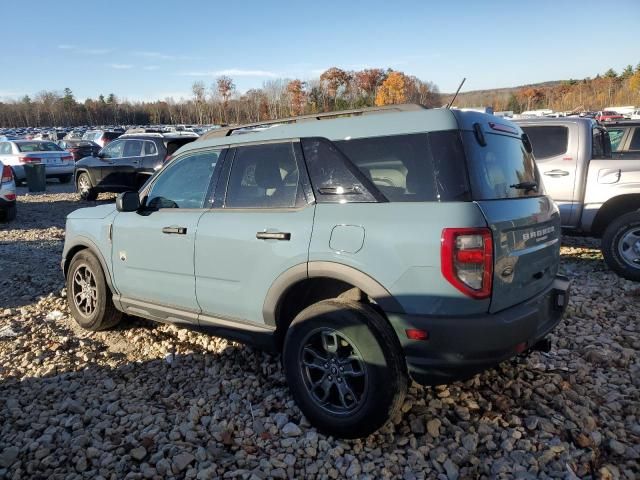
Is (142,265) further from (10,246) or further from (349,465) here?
(10,246)

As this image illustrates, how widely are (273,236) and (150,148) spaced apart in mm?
10484

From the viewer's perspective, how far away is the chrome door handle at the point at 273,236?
10.0 ft

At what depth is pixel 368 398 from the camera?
274cm

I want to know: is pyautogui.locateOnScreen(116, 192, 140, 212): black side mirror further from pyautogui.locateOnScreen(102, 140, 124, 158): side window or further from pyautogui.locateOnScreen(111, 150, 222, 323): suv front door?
pyautogui.locateOnScreen(102, 140, 124, 158): side window

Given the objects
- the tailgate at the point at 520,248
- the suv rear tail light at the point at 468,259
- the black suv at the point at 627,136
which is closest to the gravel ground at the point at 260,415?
the tailgate at the point at 520,248

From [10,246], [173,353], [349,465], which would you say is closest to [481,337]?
[349,465]

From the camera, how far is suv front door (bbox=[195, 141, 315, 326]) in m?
3.08

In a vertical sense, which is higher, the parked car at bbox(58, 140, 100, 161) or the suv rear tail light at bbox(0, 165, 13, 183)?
the parked car at bbox(58, 140, 100, 161)

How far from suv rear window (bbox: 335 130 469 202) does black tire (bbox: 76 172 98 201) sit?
40.7ft

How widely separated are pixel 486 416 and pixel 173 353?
2.54 m

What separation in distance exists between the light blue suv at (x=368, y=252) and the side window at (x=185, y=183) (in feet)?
0.09

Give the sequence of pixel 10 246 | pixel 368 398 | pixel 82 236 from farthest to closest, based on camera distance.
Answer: pixel 10 246
pixel 82 236
pixel 368 398

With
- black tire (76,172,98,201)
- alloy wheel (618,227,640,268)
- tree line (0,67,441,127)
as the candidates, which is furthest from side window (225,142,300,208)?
tree line (0,67,441,127)

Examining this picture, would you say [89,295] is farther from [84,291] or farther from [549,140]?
[549,140]
